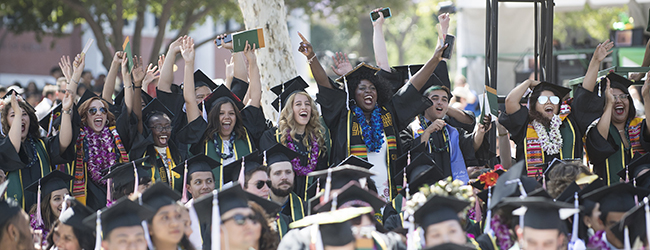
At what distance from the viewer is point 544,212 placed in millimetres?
3881

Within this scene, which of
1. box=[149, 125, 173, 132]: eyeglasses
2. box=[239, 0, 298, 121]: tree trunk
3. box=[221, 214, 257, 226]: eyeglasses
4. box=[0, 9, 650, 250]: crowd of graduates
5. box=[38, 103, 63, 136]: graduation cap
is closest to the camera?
box=[221, 214, 257, 226]: eyeglasses

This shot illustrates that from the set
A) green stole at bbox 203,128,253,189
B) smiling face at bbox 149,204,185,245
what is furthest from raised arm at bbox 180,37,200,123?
smiling face at bbox 149,204,185,245

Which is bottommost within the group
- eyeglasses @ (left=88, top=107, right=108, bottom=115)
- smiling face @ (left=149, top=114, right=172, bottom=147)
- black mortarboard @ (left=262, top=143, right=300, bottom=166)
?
black mortarboard @ (left=262, top=143, right=300, bottom=166)

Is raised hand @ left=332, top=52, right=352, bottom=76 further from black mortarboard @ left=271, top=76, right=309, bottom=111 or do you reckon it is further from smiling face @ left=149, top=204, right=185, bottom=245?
smiling face @ left=149, top=204, right=185, bottom=245

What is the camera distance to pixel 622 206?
14.4ft

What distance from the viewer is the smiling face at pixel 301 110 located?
5.85 meters

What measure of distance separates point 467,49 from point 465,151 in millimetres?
6381

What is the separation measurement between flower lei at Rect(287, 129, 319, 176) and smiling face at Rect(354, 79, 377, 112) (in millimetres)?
550

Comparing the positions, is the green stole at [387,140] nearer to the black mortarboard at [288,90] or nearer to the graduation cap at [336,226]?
the black mortarboard at [288,90]

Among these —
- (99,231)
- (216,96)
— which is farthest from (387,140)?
(99,231)

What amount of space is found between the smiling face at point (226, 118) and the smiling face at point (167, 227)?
1871 mm

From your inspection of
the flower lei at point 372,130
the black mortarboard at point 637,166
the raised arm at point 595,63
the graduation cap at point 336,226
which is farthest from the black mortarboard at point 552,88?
the graduation cap at point 336,226

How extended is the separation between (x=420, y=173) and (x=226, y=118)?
5.64ft

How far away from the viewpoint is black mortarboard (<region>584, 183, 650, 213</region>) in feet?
14.3
